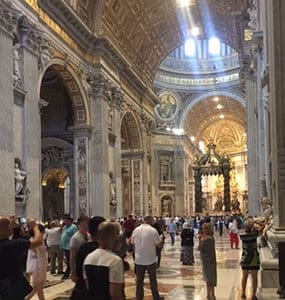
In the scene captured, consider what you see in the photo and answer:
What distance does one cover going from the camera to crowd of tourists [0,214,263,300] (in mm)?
3773

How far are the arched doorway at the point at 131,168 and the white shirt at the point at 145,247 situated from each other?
2225 centimetres

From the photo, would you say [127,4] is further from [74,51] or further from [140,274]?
[140,274]

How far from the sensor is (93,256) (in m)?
3.83

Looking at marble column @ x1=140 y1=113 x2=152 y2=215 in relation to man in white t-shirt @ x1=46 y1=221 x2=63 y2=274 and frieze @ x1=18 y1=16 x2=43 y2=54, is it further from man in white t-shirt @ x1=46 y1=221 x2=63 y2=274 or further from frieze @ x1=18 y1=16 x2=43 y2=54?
man in white t-shirt @ x1=46 y1=221 x2=63 y2=274

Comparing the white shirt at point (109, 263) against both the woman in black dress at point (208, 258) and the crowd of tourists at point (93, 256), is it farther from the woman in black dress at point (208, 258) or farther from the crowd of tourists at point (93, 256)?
the woman in black dress at point (208, 258)

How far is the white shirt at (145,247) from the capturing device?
8.02 metres

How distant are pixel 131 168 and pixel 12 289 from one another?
26691 mm

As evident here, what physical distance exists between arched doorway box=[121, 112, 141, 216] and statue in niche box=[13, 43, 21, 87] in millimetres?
14928

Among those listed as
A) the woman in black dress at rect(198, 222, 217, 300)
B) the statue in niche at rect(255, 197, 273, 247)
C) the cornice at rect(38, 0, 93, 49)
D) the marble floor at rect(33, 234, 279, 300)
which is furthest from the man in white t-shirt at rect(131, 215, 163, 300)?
the cornice at rect(38, 0, 93, 49)

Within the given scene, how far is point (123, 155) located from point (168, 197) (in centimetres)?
1519

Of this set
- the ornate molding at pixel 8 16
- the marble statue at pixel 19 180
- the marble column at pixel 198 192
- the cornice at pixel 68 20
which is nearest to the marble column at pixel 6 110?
the ornate molding at pixel 8 16

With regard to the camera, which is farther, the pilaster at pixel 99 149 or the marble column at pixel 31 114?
the pilaster at pixel 99 149

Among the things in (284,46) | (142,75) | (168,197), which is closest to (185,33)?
(142,75)

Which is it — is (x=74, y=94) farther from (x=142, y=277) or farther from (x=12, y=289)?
(x=12, y=289)
